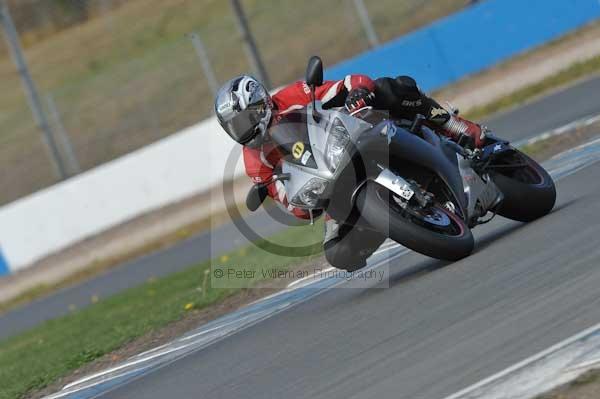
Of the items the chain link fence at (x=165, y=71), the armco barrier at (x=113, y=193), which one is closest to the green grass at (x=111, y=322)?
the armco barrier at (x=113, y=193)

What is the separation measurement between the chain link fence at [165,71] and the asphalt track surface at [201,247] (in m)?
3.51

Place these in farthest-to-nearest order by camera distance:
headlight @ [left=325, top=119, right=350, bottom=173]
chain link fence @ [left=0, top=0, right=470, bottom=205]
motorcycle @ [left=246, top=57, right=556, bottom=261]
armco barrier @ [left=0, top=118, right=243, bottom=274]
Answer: chain link fence @ [left=0, top=0, right=470, bottom=205]
armco barrier @ [left=0, top=118, right=243, bottom=274]
headlight @ [left=325, top=119, right=350, bottom=173]
motorcycle @ [left=246, top=57, right=556, bottom=261]

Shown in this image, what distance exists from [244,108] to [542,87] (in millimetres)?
13201

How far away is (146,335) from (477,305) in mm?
4985

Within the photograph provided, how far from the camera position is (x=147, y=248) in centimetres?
2012

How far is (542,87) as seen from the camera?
65.7 ft

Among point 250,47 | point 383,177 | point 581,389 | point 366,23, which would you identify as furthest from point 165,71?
point 581,389

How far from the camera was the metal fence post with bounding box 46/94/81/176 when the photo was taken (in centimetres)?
2152

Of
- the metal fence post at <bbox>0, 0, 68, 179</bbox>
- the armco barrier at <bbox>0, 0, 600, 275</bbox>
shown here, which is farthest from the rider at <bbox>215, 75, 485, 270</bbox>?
the metal fence post at <bbox>0, 0, 68, 179</bbox>

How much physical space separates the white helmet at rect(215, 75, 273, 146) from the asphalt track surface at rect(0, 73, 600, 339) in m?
8.29

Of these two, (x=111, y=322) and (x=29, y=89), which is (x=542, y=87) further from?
(x=111, y=322)

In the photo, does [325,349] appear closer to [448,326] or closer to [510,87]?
[448,326]

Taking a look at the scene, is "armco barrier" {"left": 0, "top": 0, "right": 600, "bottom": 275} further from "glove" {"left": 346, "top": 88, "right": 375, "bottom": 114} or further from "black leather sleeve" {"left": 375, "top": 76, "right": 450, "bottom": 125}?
"glove" {"left": 346, "top": 88, "right": 375, "bottom": 114}

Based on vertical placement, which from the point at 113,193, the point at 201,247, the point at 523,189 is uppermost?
the point at 113,193
